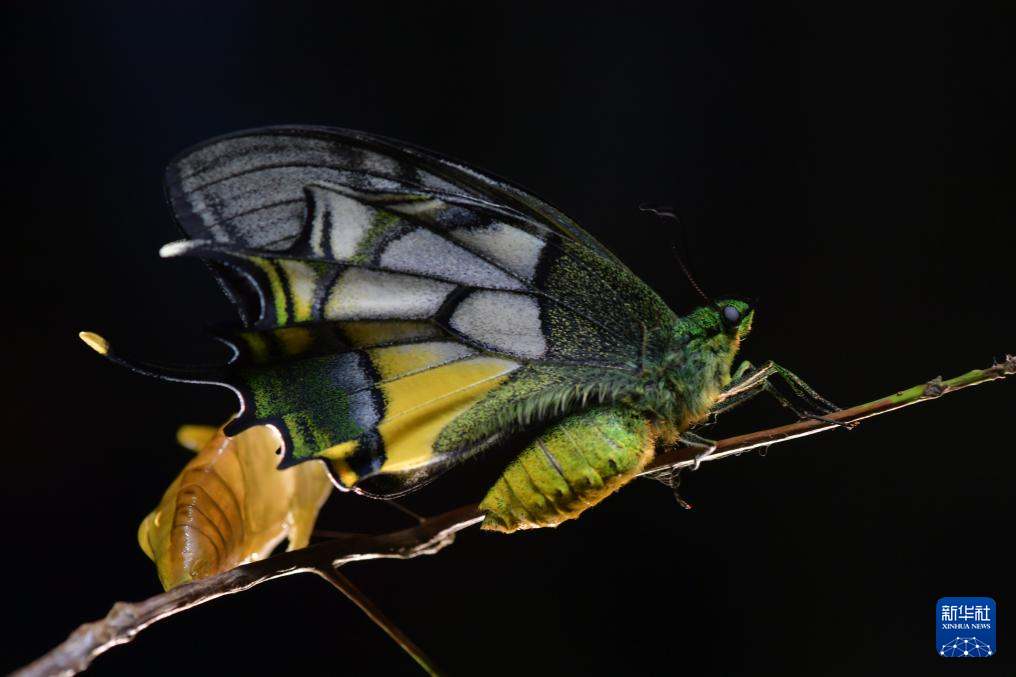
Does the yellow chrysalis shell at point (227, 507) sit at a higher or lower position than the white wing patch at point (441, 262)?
lower

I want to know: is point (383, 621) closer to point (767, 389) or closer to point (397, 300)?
point (397, 300)

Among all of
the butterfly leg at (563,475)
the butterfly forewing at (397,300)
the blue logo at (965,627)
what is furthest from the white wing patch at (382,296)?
the blue logo at (965,627)

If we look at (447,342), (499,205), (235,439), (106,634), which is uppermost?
(499,205)

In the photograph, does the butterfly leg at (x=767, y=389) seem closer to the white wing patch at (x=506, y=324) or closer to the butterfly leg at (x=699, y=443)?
the butterfly leg at (x=699, y=443)

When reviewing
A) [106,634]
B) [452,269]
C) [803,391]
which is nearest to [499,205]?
[452,269]

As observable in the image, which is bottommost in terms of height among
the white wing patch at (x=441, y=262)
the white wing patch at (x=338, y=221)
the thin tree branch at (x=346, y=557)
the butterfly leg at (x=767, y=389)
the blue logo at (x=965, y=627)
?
the blue logo at (x=965, y=627)

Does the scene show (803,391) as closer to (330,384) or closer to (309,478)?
(330,384)

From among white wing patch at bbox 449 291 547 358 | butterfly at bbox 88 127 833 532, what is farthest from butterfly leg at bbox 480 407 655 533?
white wing patch at bbox 449 291 547 358
